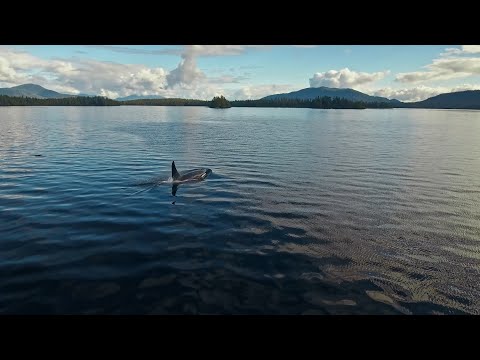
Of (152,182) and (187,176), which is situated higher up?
(187,176)

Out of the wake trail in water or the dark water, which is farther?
the wake trail in water

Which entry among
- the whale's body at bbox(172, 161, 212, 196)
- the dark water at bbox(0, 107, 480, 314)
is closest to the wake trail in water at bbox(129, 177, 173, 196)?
the whale's body at bbox(172, 161, 212, 196)

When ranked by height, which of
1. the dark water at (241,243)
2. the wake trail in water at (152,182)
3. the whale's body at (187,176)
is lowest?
the dark water at (241,243)

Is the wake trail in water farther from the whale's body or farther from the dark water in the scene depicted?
the dark water

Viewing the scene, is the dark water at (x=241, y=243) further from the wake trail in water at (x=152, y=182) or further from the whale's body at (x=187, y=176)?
the whale's body at (x=187, y=176)

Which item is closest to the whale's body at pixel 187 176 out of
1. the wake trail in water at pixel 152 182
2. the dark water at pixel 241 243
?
the wake trail in water at pixel 152 182

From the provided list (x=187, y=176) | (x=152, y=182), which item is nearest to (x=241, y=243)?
(x=187, y=176)

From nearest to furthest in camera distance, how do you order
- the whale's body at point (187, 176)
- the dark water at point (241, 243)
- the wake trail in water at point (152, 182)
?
the dark water at point (241, 243), the wake trail in water at point (152, 182), the whale's body at point (187, 176)

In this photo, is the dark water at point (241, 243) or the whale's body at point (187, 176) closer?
the dark water at point (241, 243)

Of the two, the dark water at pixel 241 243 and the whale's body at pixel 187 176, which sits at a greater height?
the whale's body at pixel 187 176

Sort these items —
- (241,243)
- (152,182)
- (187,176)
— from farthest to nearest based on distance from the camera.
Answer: (187,176), (152,182), (241,243)

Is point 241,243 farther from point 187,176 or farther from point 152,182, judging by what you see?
point 152,182

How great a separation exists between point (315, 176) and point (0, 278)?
2426 centimetres
